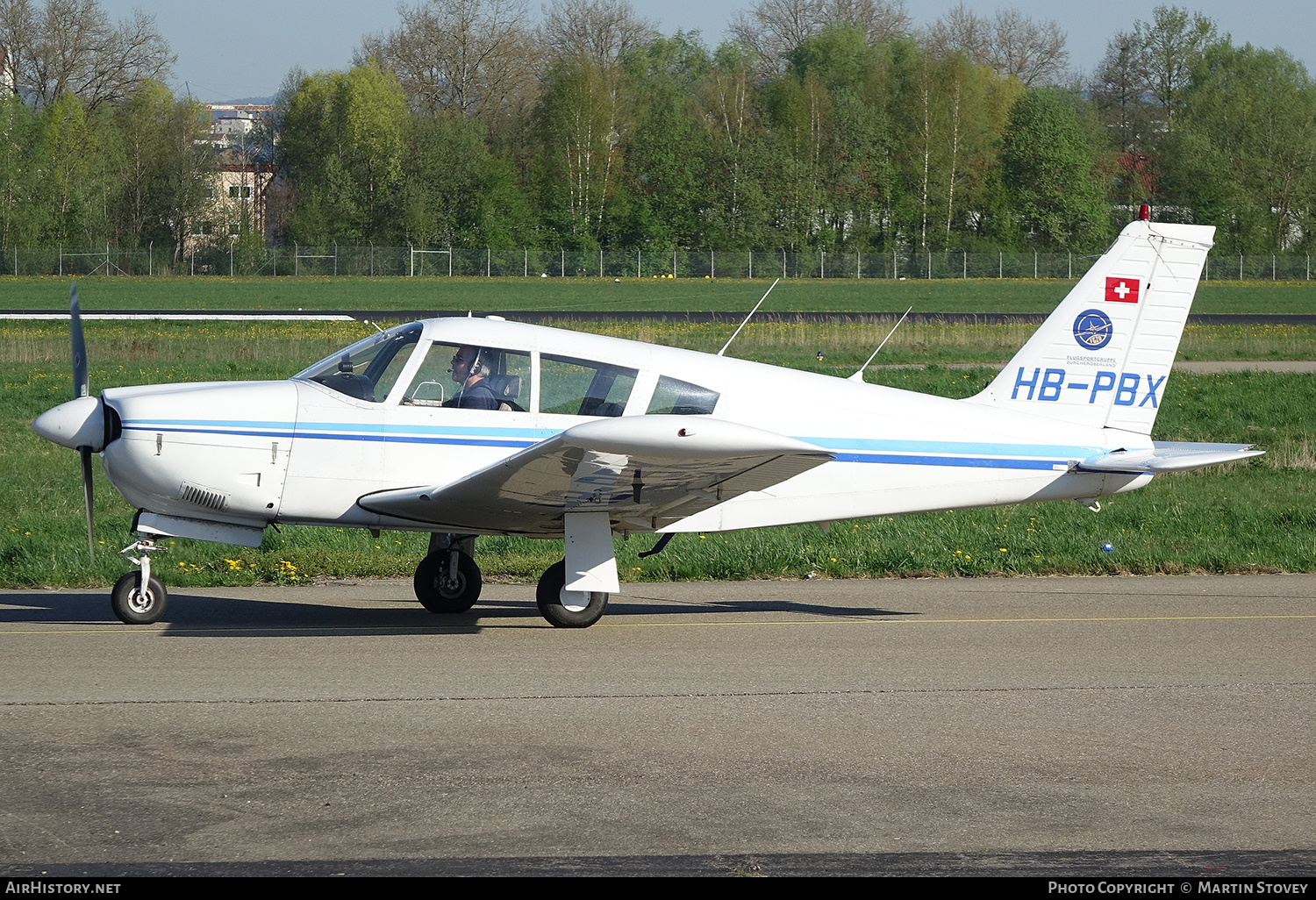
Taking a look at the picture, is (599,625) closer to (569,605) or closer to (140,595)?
(569,605)

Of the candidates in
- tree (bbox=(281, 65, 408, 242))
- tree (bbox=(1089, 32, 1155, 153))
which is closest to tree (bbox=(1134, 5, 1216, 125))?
tree (bbox=(1089, 32, 1155, 153))

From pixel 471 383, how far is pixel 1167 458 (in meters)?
4.68

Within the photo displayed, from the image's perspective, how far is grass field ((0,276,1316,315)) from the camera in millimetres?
51844

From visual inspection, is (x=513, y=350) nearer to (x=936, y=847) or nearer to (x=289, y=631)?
(x=289, y=631)

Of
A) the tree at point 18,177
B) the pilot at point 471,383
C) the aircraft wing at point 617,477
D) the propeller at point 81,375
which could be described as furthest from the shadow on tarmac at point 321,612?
the tree at point 18,177

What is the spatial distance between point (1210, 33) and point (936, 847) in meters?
106

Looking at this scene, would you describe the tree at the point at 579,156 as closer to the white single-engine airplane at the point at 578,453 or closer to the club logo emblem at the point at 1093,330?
the club logo emblem at the point at 1093,330

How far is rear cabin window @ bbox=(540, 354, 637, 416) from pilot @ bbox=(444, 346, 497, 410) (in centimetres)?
37

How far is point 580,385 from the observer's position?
27.5 feet

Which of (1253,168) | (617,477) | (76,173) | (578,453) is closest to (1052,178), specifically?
(1253,168)

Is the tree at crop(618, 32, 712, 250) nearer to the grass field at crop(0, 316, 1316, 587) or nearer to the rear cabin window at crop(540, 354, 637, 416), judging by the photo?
the grass field at crop(0, 316, 1316, 587)

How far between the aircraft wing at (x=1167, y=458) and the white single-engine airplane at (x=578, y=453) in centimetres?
2

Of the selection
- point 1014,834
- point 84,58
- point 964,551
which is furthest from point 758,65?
point 1014,834

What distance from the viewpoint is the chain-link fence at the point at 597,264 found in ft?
249
